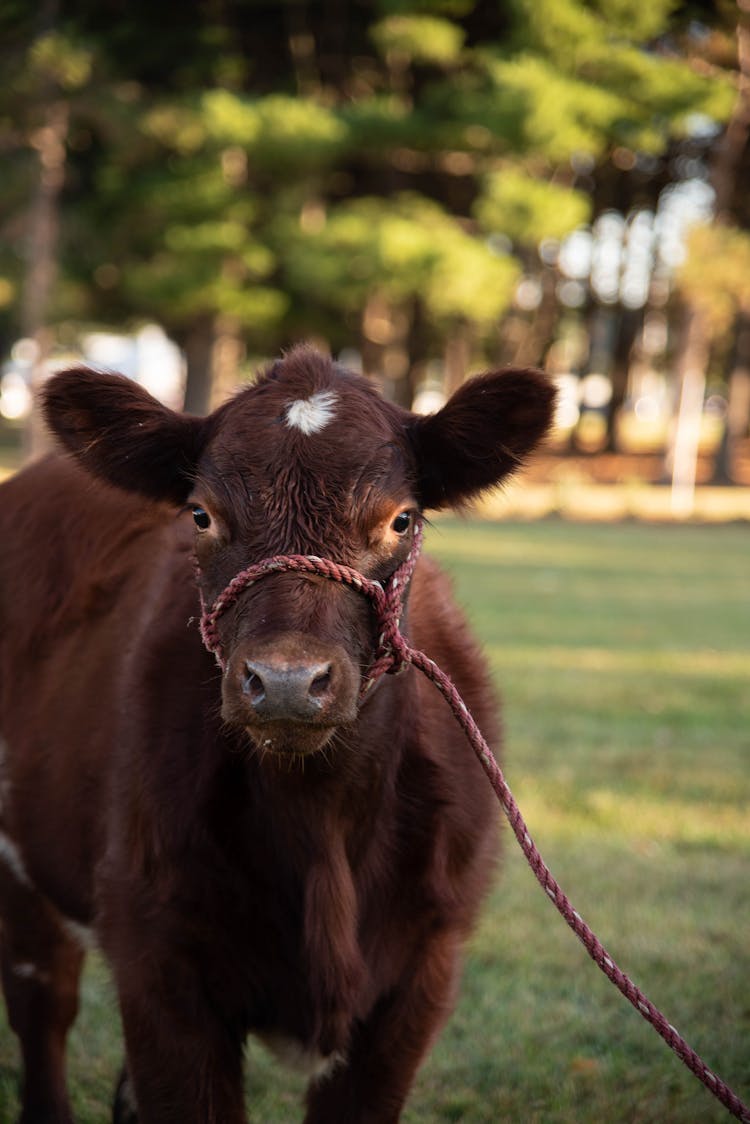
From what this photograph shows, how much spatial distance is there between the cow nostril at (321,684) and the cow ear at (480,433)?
704mm

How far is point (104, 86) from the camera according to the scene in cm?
2745

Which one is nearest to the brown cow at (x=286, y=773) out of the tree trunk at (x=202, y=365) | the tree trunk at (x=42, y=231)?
the tree trunk at (x=42, y=231)

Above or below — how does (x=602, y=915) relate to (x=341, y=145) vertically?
below

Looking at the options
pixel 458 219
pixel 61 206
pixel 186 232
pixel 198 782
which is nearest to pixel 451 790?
pixel 198 782

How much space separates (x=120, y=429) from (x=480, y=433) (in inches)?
31.9

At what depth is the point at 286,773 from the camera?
286 cm

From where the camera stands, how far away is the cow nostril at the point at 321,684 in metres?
2.45

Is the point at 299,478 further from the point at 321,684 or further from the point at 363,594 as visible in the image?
the point at 321,684

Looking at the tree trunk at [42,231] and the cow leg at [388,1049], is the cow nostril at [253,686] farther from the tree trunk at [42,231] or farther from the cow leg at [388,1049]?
the tree trunk at [42,231]

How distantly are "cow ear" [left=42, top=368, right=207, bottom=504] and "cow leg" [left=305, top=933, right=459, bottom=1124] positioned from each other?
1.21 meters

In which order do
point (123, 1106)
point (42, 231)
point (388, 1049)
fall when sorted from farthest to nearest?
1. point (42, 231)
2. point (123, 1106)
3. point (388, 1049)

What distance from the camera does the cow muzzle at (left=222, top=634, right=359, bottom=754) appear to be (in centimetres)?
241

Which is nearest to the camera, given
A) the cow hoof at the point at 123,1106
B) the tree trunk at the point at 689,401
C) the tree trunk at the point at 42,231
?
the cow hoof at the point at 123,1106

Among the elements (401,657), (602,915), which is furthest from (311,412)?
(602,915)
